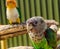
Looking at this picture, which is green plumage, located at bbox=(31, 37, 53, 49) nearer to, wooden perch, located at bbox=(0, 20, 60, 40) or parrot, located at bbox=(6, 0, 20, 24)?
wooden perch, located at bbox=(0, 20, 60, 40)

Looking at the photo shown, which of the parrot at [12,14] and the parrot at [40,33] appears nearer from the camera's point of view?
the parrot at [40,33]

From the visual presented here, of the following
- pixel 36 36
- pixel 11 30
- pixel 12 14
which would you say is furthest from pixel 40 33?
pixel 12 14

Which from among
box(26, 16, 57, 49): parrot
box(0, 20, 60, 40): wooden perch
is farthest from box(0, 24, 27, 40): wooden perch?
box(26, 16, 57, 49): parrot

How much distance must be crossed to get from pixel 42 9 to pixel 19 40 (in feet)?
1.45

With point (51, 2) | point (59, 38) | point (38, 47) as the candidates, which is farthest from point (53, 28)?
point (51, 2)

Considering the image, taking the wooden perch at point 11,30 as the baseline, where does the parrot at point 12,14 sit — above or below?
above

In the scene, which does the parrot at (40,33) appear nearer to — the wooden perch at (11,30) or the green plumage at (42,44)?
the green plumage at (42,44)

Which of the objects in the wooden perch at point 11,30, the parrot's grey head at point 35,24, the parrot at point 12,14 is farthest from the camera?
the parrot at point 12,14

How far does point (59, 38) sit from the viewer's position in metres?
1.14

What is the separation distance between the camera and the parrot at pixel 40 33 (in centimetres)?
80

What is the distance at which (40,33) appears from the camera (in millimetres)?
821

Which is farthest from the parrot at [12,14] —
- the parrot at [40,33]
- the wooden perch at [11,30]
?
the parrot at [40,33]

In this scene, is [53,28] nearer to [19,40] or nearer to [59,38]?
[59,38]

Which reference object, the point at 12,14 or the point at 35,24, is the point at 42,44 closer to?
the point at 35,24
